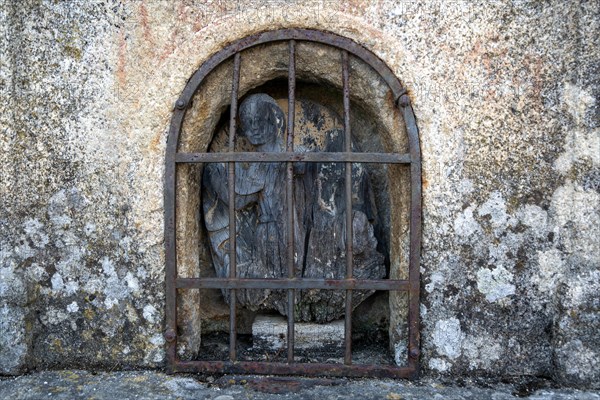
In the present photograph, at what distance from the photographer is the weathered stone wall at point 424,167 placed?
191 centimetres

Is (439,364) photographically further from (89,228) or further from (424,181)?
(89,228)

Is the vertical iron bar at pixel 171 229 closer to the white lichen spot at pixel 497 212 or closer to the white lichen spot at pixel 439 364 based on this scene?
the white lichen spot at pixel 439 364

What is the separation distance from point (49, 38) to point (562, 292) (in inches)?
83.8

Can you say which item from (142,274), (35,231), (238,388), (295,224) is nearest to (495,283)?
(295,224)

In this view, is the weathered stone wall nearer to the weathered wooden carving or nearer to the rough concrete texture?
the weathered wooden carving

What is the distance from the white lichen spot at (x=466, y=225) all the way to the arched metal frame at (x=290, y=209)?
14 cm

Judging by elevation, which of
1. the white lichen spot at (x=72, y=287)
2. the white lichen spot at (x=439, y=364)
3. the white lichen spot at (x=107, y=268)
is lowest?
the white lichen spot at (x=439, y=364)

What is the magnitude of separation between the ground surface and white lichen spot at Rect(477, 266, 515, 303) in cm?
33

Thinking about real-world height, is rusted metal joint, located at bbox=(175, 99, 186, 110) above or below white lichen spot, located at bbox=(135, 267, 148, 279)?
above

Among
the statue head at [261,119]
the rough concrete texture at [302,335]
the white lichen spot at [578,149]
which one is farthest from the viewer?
the rough concrete texture at [302,335]

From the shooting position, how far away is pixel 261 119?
2.23m

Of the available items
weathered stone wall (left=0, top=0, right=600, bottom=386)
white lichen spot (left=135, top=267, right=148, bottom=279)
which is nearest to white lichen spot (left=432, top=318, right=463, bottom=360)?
weathered stone wall (left=0, top=0, right=600, bottom=386)

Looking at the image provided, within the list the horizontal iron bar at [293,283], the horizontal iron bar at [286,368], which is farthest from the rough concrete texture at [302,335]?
the horizontal iron bar at [293,283]

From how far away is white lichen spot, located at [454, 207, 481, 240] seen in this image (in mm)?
1963
